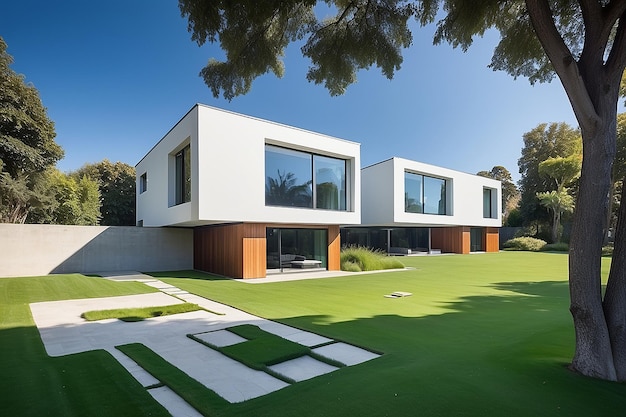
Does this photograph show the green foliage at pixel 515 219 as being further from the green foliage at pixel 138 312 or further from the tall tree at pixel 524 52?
the green foliage at pixel 138 312

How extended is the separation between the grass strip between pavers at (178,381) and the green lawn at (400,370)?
223 mm

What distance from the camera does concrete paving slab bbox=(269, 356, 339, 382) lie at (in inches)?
155

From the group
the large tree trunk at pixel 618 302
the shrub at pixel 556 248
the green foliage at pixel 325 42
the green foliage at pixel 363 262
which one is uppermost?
the green foliage at pixel 325 42

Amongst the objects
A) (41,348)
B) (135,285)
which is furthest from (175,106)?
(41,348)

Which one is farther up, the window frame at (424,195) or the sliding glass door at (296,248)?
the window frame at (424,195)

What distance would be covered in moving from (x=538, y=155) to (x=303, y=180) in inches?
1539

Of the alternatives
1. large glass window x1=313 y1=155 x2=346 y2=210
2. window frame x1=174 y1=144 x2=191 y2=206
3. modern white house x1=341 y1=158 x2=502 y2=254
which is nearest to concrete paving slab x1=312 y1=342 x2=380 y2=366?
large glass window x1=313 y1=155 x2=346 y2=210

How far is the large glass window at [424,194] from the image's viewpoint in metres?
24.5

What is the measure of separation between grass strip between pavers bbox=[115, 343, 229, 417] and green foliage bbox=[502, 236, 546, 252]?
36253 mm

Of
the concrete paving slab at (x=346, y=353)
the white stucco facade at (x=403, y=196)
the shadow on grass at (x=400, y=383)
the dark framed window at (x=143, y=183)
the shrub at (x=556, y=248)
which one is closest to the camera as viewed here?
the shadow on grass at (x=400, y=383)

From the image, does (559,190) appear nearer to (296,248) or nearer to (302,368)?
(296,248)

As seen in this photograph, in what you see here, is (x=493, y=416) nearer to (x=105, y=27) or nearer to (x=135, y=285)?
(x=135, y=285)

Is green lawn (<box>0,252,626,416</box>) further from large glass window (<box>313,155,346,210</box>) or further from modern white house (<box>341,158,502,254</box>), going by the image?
modern white house (<box>341,158,502,254</box>)

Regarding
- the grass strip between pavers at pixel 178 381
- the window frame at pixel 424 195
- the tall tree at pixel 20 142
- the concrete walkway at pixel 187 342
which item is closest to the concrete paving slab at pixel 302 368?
the concrete walkway at pixel 187 342
